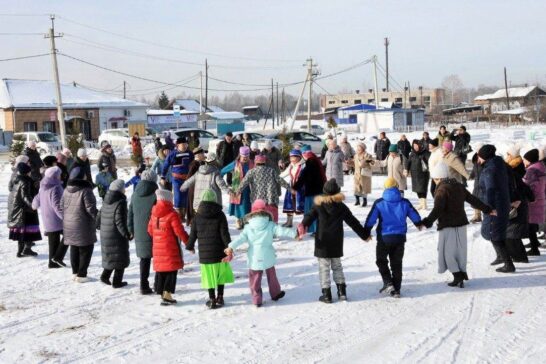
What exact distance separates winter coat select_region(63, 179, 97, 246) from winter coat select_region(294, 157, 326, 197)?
382 cm

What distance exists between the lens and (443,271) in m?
8.04

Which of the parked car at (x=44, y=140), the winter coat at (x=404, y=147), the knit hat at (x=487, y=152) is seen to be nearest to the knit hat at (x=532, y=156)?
the knit hat at (x=487, y=152)

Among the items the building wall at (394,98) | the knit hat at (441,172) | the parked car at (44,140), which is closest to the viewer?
the knit hat at (441,172)

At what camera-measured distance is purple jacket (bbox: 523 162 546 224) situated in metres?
9.54

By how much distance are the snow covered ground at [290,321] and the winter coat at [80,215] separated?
0.62m

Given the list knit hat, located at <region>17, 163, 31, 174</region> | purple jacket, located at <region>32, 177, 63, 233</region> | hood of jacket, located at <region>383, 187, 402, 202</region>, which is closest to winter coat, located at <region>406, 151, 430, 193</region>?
hood of jacket, located at <region>383, 187, 402, 202</region>

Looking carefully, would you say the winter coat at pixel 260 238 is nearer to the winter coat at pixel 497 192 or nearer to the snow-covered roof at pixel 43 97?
the winter coat at pixel 497 192

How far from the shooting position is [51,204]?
9.37 metres

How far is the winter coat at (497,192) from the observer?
8.47 m

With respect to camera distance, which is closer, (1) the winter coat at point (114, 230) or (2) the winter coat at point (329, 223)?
(2) the winter coat at point (329, 223)

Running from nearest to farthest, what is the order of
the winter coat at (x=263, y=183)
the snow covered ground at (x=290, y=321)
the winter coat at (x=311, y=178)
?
the snow covered ground at (x=290, y=321) < the winter coat at (x=263, y=183) < the winter coat at (x=311, y=178)

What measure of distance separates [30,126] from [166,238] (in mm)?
45799

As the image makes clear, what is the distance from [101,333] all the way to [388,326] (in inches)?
114

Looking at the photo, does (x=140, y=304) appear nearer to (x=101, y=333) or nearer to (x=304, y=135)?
(x=101, y=333)
